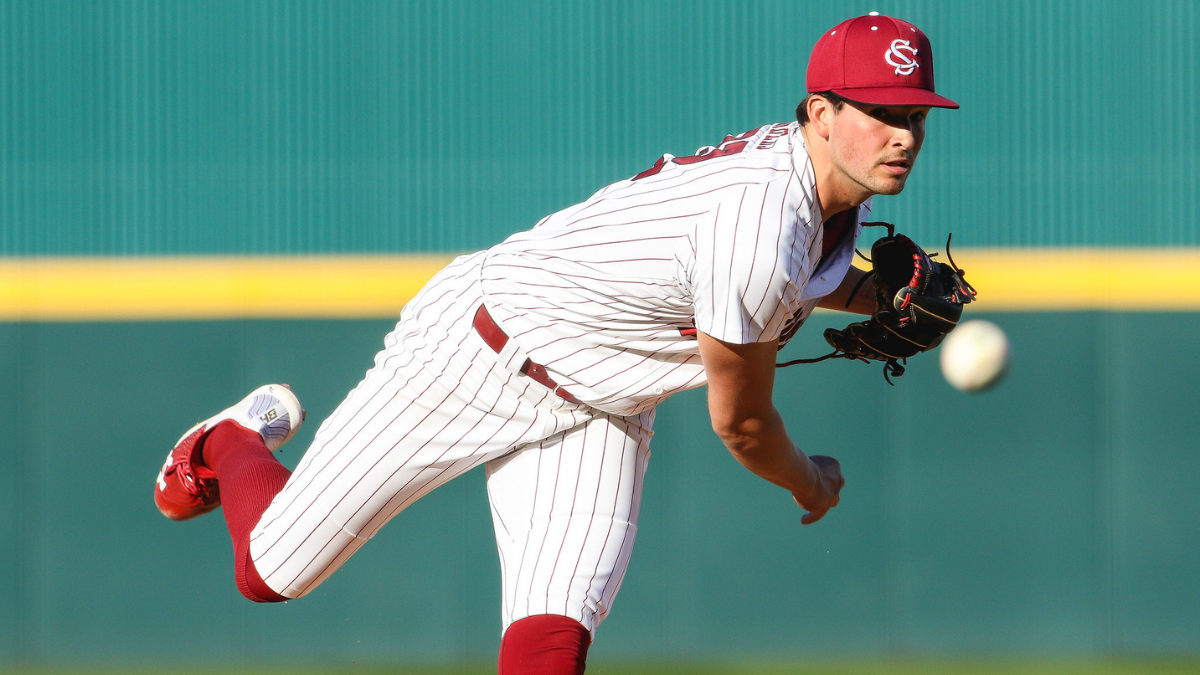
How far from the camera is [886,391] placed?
4.69 m

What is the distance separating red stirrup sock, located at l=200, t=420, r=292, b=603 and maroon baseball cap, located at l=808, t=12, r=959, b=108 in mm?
1495

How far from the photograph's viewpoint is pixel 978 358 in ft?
10.9

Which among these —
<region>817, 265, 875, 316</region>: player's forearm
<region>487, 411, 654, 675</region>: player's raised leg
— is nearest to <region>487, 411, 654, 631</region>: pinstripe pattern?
<region>487, 411, 654, 675</region>: player's raised leg

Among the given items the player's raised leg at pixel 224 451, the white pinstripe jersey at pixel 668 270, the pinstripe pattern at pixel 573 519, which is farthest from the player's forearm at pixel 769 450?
the player's raised leg at pixel 224 451

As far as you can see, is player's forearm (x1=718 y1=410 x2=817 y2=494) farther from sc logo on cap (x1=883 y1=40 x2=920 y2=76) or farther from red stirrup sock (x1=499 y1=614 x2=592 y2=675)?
sc logo on cap (x1=883 y1=40 x2=920 y2=76)

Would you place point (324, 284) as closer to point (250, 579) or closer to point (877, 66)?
point (250, 579)

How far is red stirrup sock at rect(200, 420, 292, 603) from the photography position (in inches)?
96.7

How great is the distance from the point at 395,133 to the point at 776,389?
1927mm

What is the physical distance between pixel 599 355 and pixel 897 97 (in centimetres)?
72

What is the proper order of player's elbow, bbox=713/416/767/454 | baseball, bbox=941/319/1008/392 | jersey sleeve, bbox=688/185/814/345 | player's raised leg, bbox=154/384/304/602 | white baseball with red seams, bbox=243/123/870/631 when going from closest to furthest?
1. jersey sleeve, bbox=688/185/814/345
2. white baseball with red seams, bbox=243/123/870/631
3. player's elbow, bbox=713/416/767/454
4. player's raised leg, bbox=154/384/304/602
5. baseball, bbox=941/319/1008/392

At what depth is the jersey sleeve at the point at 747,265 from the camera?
1795 mm

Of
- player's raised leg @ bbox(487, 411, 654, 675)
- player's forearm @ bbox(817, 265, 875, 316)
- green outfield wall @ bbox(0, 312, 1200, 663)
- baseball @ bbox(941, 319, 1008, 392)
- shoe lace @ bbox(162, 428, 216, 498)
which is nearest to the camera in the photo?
player's raised leg @ bbox(487, 411, 654, 675)

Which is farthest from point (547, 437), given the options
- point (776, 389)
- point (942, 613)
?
point (942, 613)

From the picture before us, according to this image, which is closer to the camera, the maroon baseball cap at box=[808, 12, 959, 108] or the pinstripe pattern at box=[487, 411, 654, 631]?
the maroon baseball cap at box=[808, 12, 959, 108]
